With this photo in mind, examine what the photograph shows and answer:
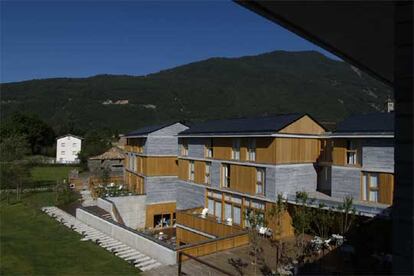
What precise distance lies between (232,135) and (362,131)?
7.01 metres

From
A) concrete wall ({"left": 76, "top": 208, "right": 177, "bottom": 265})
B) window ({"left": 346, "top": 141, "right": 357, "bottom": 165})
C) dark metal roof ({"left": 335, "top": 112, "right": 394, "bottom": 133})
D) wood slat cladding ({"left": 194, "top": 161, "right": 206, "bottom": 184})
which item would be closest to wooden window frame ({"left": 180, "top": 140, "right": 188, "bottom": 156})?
wood slat cladding ({"left": 194, "top": 161, "right": 206, "bottom": 184})

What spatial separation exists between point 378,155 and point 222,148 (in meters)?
9.05

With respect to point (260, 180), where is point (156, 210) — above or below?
below

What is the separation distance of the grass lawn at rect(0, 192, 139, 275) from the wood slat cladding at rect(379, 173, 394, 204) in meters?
10.8

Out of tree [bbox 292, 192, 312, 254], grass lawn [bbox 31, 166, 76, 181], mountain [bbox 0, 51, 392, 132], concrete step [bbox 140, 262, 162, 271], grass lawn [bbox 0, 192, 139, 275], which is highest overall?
mountain [bbox 0, 51, 392, 132]

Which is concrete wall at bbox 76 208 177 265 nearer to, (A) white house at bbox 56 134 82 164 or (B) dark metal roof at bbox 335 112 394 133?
(B) dark metal roof at bbox 335 112 394 133

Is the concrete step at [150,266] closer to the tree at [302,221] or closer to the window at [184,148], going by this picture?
the tree at [302,221]

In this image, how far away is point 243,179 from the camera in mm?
22062

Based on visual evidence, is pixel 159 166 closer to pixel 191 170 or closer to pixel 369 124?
pixel 191 170

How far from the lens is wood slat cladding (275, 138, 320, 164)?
20.0 m

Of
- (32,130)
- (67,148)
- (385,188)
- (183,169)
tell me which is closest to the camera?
(385,188)

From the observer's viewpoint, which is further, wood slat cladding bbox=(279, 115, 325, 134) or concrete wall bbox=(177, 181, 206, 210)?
concrete wall bbox=(177, 181, 206, 210)

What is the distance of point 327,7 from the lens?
3.47 metres

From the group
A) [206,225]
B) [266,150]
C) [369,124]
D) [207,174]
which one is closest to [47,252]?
[206,225]
